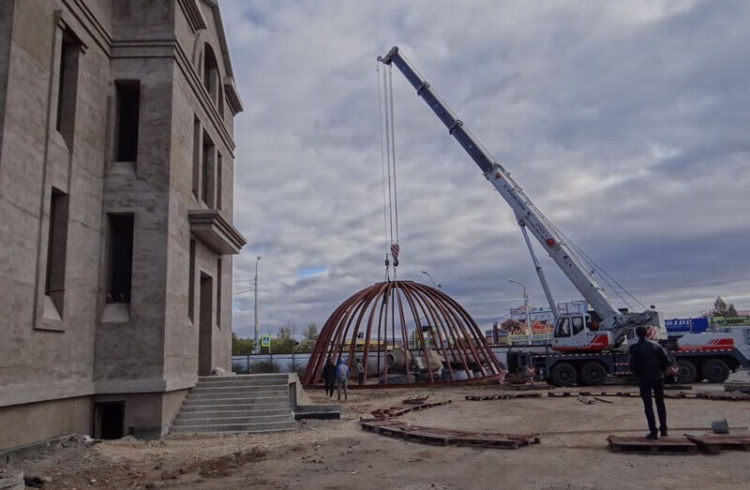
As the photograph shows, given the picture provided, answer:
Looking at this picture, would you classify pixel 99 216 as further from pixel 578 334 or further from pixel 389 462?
pixel 578 334

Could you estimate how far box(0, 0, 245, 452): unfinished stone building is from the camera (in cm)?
1024

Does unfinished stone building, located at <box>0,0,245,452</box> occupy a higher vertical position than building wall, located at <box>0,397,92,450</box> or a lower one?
higher

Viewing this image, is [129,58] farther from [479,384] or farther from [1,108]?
[479,384]

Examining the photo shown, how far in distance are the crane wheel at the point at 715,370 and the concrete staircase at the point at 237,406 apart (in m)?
19.6

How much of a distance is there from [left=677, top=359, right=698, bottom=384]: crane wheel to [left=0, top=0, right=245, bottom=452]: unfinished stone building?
20.5m

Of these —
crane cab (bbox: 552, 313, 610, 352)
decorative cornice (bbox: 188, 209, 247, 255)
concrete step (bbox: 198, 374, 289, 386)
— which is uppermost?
decorative cornice (bbox: 188, 209, 247, 255)

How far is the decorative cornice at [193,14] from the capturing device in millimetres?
15728

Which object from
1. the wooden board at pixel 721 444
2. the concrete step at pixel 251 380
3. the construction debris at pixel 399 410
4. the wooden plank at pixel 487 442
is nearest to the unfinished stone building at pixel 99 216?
the concrete step at pixel 251 380

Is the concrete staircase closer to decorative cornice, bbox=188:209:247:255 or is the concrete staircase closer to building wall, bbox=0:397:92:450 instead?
building wall, bbox=0:397:92:450

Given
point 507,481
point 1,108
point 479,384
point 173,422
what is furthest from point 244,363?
point 507,481

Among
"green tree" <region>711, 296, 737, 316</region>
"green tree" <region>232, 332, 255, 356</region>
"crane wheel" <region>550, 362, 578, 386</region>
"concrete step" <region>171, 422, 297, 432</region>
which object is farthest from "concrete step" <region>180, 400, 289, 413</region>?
"green tree" <region>711, 296, 737, 316</region>

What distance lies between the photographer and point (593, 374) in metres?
25.7

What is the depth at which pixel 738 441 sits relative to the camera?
28.6 ft

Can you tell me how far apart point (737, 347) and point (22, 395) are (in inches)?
1051
